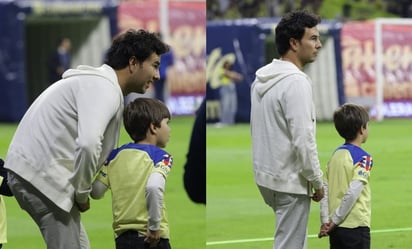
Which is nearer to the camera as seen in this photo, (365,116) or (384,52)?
(365,116)

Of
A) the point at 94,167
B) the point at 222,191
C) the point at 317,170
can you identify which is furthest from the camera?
the point at 222,191

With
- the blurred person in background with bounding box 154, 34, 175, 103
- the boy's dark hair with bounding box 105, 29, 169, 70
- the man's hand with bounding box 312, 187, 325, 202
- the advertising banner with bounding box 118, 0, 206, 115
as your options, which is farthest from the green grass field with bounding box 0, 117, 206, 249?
the advertising banner with bounding box 118, 0, 206, 115

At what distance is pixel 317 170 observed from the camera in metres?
3.48

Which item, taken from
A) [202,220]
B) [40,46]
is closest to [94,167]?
[202,220]

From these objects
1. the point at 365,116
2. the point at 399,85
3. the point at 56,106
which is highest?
the point at 56,106

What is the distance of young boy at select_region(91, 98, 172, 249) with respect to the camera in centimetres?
316

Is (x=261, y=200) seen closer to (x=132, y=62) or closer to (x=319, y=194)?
(x=319, y=194)

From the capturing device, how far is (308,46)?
3.69m

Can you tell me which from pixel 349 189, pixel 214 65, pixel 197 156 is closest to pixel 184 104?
pixel 214 65

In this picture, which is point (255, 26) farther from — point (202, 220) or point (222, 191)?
point (202, 220)

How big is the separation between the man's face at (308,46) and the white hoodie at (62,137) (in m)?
0.94

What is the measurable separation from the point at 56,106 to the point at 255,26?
35.3 feet

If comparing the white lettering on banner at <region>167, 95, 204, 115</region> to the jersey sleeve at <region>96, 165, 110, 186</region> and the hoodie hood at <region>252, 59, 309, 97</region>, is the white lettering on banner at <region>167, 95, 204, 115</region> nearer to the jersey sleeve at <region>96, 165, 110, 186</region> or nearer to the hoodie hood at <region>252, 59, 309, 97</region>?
the hoodie hood at <region>252, 59, 309, 97</region>

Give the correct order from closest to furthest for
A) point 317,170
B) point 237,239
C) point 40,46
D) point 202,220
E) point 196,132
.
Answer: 1. point 317,170
2. point 196,132
3. point 237,239
4. point 202,220
5. point 40,46
